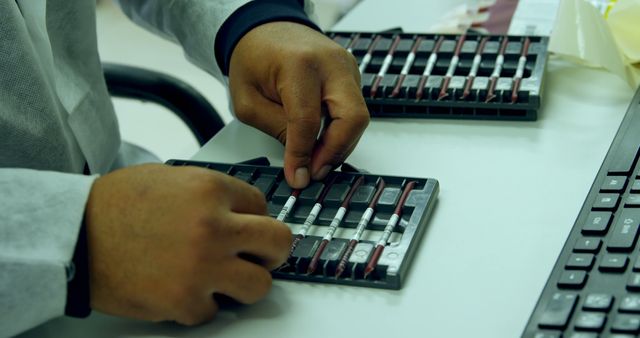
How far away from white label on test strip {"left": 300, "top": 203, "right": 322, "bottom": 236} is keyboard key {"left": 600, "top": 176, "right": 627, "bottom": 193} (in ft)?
0.74

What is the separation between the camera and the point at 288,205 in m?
0.73

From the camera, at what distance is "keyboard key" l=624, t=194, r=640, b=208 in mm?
650

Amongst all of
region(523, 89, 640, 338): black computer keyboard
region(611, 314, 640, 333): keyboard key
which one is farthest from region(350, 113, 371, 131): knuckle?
region(611, 314, 640, 333): keyboard key

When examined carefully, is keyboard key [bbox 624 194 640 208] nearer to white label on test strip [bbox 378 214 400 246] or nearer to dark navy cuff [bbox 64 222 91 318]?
white label on test strip [bbox 378 214 400 246]

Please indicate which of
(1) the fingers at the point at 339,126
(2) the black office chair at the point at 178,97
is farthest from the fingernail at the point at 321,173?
(2) the black office chair at the point at 178,97

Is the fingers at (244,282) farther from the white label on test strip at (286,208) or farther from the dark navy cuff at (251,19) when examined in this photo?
the dark navy cuff at (251,19)

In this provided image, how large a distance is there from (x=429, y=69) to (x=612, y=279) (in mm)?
368

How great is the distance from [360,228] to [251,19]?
1.03ft

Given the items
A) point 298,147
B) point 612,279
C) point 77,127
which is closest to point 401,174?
point 298,147

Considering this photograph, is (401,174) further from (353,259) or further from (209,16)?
(209,16)

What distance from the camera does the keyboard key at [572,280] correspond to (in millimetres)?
583

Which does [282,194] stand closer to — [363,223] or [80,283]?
[363,223]

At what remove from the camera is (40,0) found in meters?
0.88

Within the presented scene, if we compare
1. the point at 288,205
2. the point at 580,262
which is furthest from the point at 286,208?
the point at 580,262
